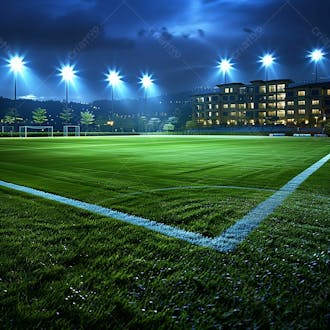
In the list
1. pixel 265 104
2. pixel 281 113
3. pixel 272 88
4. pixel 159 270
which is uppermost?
pixel 272 88

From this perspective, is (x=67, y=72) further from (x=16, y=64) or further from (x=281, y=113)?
(x=281, y=113)

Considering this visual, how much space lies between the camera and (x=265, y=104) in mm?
108375

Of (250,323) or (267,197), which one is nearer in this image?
(250,323)

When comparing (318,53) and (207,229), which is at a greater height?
(318,53)

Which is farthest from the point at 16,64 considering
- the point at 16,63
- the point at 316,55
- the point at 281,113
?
the point at 281,113

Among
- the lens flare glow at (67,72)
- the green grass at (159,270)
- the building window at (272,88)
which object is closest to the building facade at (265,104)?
the building window at (272,88)

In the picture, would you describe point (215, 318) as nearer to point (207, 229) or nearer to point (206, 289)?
point (206, 289)

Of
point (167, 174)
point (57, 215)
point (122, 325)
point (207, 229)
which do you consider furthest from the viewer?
point (167, 174)

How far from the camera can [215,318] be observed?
2.48 m

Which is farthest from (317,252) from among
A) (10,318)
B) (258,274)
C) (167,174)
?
(167,174)

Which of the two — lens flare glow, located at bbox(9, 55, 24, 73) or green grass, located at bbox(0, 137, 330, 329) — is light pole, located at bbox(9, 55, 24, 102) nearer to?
lens flare glow, located at bbox(9, 55, 24, 73)

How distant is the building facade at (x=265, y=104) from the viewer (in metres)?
96.4

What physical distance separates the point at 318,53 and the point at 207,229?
228 feet

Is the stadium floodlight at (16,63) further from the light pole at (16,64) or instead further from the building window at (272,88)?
the building window at (272,88)
